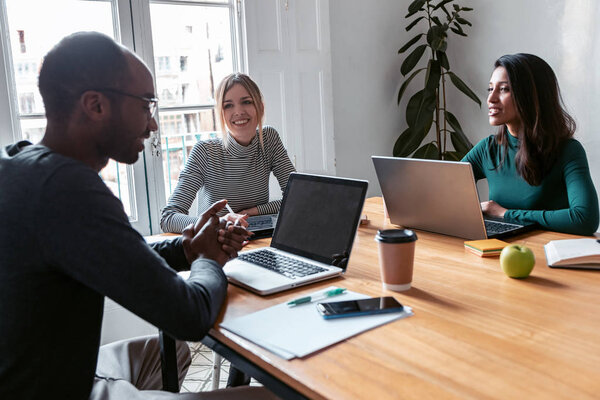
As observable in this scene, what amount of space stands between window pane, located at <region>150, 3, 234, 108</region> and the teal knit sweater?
5.40ft

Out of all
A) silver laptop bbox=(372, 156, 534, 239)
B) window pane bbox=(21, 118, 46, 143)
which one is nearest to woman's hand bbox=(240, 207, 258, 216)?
silver laptop bbox=(372, 156, 534, 239)

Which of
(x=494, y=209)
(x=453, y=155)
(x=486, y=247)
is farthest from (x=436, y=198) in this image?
(x=453, y=155)

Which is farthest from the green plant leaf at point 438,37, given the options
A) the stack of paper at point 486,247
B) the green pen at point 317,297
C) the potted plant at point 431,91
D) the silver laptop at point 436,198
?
the green pen at point 317,297

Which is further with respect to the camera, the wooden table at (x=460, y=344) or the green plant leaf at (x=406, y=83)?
the green plant leaf at (x=406, y=83)

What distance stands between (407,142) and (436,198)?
90.1 inches

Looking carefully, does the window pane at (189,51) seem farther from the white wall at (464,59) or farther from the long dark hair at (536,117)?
the long dark hair at (536,117)

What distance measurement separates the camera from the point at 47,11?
2732 millimetres

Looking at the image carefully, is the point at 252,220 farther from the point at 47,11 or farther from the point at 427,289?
the point at 47,11

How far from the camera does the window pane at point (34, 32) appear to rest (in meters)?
2.68

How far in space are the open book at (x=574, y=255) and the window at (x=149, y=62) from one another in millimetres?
2201

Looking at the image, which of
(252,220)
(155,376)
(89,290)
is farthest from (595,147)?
(89,290)

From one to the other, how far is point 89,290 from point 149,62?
2183 millimetres

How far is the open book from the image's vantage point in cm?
138

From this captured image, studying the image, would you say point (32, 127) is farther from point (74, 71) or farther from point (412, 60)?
point (412, 60)
